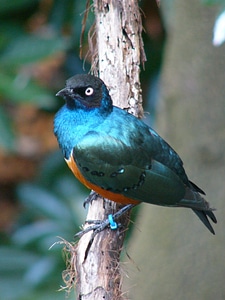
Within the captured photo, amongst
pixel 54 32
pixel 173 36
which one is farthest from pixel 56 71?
pixel 173 36

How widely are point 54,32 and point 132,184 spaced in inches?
84.1

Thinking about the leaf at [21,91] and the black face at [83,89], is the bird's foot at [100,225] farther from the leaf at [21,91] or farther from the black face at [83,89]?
the leaf at [21,91]

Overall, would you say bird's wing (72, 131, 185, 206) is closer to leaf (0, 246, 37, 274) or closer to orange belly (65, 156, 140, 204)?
orange belly (65, 156, 140, 204)

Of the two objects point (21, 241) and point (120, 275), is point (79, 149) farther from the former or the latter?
point (21, 241)

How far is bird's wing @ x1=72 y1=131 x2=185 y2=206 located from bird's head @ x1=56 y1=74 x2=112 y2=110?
159mm

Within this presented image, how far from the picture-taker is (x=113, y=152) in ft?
11.9

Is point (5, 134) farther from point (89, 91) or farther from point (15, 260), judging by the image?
point (89, 91)

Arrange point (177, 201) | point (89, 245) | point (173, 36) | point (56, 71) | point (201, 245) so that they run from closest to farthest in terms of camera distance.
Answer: point (89, 245) < point (177, 201) < point (201, 245) < point (173, 36) < point (56, 71)

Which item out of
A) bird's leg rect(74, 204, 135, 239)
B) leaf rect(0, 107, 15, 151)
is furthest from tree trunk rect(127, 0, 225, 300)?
bird's leg rect(74, 204, 135, 239)

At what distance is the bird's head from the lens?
3.63 metres

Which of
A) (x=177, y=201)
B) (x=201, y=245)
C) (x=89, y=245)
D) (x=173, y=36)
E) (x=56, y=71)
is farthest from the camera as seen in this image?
(x=56, y=71)

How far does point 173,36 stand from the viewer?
5238 millimetres

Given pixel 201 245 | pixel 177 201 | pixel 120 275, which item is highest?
pixel 201 245

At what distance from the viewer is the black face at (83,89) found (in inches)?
143
